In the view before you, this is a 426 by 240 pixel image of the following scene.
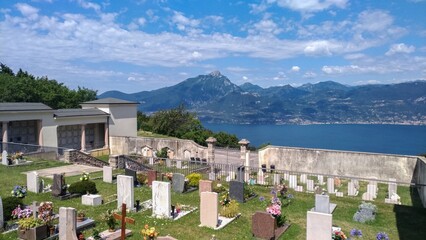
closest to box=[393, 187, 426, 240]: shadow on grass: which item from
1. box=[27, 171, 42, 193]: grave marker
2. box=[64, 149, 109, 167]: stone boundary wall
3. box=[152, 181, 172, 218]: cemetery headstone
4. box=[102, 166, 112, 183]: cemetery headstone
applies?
box=[152, 181, 172, 218]: cemetery headstone

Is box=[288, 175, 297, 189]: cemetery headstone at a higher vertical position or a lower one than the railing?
lower

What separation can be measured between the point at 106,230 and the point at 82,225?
86cm

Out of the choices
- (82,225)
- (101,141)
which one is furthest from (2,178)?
(101,141)

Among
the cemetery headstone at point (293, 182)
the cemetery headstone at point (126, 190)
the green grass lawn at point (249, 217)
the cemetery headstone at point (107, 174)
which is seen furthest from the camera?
the cemetery headstone at point (293, 182)

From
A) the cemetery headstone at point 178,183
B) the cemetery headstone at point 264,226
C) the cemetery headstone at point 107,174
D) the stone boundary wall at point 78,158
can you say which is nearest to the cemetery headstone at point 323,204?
the cemetery headstone at point 264,226

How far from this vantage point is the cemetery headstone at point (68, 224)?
1006 centimetres

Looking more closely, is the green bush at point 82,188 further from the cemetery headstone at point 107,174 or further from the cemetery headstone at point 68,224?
the cemetery headstone at point 68,224

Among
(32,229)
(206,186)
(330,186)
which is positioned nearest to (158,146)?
(206,186)

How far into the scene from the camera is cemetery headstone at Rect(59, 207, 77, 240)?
10.1 meters

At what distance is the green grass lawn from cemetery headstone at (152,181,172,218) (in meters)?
0.35

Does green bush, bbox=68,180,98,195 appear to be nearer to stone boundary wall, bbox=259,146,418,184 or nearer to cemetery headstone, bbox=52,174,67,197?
cemetery headstone, bbox=52,174,67,197

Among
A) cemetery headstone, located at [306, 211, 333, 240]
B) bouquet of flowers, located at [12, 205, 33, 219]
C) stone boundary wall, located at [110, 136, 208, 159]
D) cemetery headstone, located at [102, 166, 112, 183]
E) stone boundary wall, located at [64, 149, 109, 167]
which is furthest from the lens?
stone boundary wall, located at [110, 136, 208, 159]

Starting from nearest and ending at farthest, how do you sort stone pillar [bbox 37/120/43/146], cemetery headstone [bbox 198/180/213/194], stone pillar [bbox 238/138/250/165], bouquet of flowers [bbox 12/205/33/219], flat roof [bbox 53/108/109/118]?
bouquet of flowers [bbox 12/205/33/219] → cemetery headstone [bbox 198/180/213/194] → stone pillar [bbox 238/138/250/165] → stone pillar [bbox 37/120/43/146] → flat roof [bbox 53/108/109/118]

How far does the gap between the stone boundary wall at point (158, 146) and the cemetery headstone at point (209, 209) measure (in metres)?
17.3
